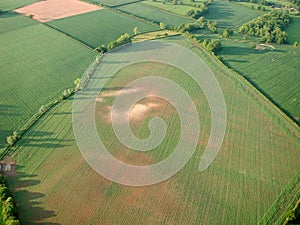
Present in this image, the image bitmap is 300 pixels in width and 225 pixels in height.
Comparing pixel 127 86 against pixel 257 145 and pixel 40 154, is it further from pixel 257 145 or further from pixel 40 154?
pixel 257 145

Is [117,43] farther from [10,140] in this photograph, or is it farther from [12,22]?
[10,140]

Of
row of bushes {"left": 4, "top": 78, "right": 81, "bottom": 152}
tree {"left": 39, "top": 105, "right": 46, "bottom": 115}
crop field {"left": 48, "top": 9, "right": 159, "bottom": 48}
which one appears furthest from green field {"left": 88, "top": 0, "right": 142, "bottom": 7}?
tree {"left": 39, "top": 105, "right": 46, "bottom": 115}

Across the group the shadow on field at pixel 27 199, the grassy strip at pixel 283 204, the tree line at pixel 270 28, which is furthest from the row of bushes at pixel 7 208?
the tree line at pixel 270 28

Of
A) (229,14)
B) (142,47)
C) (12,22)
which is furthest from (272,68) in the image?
Result: (12,22)

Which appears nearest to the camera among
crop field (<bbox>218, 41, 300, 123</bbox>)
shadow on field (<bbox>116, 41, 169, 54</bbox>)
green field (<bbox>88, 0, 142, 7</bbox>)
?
crop field (<bbox>218, 41, 300, 123</bbox>)

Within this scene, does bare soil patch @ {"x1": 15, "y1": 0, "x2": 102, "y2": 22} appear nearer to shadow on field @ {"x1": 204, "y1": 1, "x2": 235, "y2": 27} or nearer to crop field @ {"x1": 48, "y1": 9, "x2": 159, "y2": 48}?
crop field @ {"x1": 48, "y1": 9, "x2": 159, "y2": 48}

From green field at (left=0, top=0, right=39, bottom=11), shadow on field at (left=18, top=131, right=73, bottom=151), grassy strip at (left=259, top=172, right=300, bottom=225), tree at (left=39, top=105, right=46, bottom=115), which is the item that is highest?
green field at (left=0, top=0, right=39, bottom=11)

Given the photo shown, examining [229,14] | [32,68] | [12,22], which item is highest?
[229,14]
